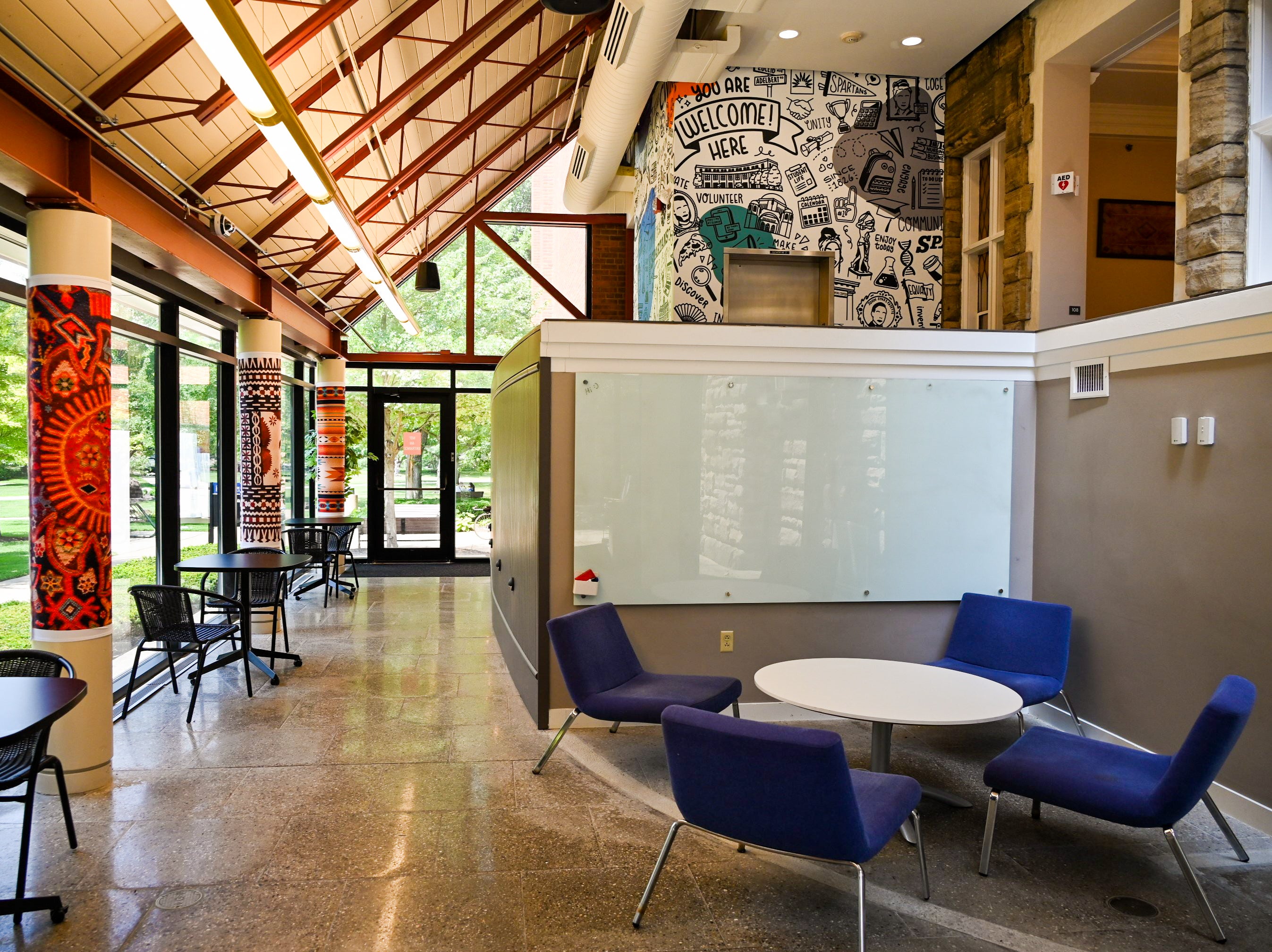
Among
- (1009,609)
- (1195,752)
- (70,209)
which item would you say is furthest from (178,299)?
(1195,752)

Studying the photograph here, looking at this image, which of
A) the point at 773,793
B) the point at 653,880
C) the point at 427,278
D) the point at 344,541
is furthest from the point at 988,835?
the point at 427,278

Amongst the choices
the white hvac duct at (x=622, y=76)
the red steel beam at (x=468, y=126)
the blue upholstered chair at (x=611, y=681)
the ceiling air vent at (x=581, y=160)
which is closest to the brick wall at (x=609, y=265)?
the ceiling air vent at (x=581, y=160)

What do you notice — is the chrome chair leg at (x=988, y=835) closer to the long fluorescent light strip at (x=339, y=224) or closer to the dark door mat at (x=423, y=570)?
the long fluorescent light strip at (x=339, y=224)

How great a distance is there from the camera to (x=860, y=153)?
22.0 ft

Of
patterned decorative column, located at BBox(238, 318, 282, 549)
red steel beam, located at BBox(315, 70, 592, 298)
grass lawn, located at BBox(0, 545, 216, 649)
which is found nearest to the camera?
grass lawn, located at BBox(0, 545, 216, 649)

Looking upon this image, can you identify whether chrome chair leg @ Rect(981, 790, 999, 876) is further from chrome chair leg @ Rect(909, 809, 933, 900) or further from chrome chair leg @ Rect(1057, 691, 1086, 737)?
chrome chair leg @ Rect(1057, 691, 1086, 737)

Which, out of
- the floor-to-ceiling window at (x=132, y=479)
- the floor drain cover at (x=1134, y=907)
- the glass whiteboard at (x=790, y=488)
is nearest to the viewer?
the floor drain cover at (x=1134, y=907)

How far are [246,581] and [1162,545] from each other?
218 inches

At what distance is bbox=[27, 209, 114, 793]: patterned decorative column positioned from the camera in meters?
3.94

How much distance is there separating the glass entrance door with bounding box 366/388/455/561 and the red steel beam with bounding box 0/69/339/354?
4.29 metres

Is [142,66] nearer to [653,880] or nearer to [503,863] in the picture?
[503,863]

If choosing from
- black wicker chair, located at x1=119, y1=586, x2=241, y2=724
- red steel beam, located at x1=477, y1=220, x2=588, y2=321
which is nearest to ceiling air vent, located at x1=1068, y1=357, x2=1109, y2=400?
black wicker chair, located at x1=119, y1=586, x2=241, y2=724

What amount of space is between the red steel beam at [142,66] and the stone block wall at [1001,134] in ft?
16.6

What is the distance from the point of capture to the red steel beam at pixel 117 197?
362cm
